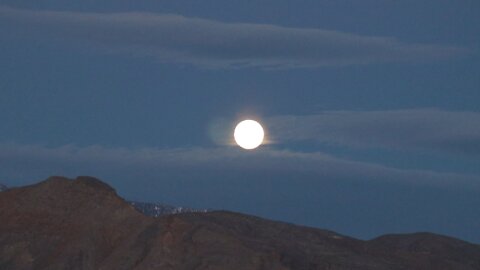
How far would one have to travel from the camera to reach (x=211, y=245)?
71.6 meters

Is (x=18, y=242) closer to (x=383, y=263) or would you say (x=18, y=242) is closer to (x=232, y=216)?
(x=232, y=216)

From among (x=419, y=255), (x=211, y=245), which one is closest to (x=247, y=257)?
(x=211, y=245)

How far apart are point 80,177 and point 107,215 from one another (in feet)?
16.7

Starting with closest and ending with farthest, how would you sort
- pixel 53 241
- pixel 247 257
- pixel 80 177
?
pixel 247 257, pixel 53 241, pixel 80 177

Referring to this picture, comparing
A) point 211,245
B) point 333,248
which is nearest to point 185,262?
point 211,245

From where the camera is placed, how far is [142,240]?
7300 cm

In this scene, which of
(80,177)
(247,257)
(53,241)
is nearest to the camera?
(247,257)

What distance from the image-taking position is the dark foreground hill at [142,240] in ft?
234

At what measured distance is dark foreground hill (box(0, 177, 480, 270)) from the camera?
71188mm

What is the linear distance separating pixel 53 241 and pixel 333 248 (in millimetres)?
17352

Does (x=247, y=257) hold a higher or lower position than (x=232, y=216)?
lower

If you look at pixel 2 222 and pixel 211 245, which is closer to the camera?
pixel 211 245

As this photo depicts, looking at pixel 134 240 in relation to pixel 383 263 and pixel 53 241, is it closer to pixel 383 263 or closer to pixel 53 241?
pixel 53 241

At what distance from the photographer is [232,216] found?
83.9m
